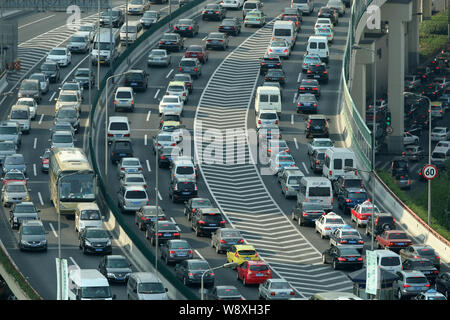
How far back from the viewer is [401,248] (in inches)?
2913

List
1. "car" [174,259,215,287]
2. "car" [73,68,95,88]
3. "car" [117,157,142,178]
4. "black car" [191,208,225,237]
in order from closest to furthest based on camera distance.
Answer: "car" [174,259,215,287] < "black car" [191,208,225,237] < "car" [117,157,142,178] < "car" [73,68,95,88]

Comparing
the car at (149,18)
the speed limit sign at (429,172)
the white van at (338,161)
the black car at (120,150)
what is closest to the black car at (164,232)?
the white van at (338,161)

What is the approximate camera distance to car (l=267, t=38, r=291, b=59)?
116 meters

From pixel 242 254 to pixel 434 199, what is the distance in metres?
32.2

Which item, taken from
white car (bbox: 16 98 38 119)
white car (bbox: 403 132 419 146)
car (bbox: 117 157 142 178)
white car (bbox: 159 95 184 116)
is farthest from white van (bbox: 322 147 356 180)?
white car (bbox: 403 132 419 146)

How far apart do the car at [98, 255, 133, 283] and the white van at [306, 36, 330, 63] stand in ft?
169

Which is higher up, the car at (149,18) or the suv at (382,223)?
the car at (149,18)

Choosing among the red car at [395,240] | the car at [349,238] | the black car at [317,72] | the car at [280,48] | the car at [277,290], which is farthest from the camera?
the car at [280,48]

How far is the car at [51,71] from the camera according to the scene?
109625mm

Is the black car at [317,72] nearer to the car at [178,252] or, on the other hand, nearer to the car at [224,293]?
the car at [178,252]

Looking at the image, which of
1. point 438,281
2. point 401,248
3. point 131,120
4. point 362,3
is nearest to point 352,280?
point 438,281

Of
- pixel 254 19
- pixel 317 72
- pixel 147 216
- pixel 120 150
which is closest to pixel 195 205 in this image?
pixel 147 216

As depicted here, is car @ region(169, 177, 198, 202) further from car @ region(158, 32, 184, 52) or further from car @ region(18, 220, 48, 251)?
car @ region(158, 32, 184, 52)

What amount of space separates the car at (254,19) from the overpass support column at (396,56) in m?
16.8
